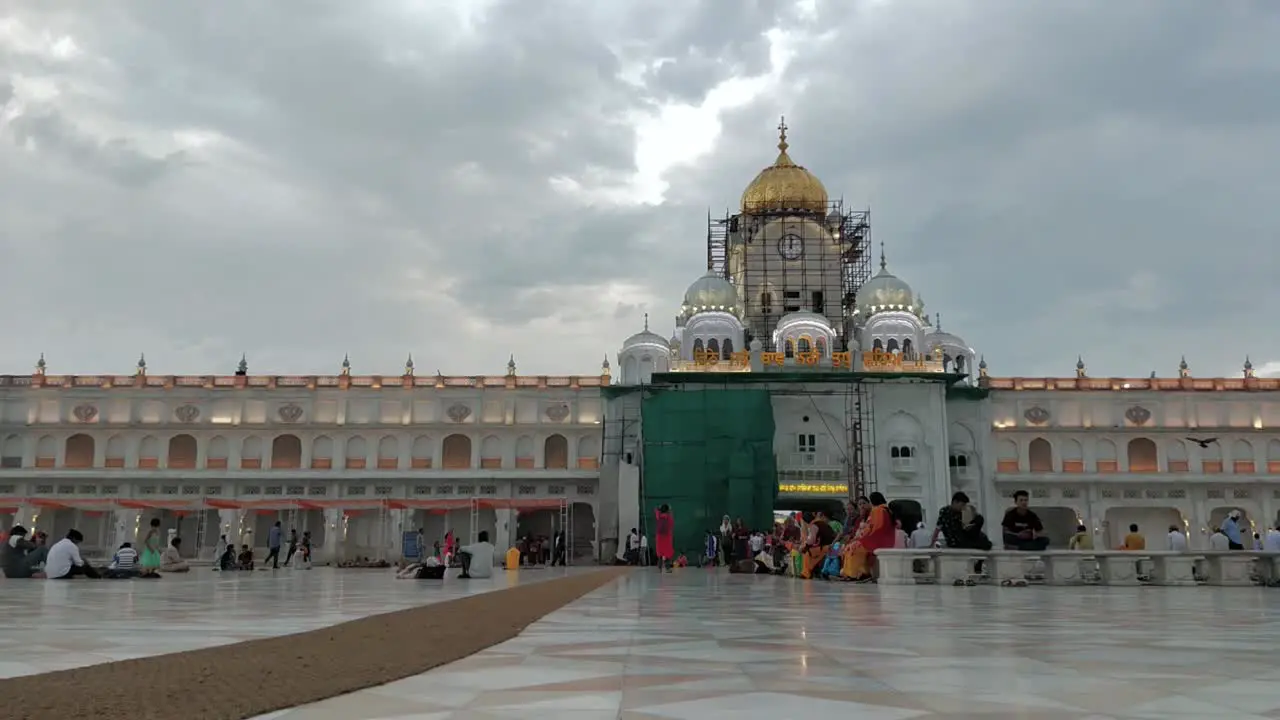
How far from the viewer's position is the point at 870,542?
56.9 feet

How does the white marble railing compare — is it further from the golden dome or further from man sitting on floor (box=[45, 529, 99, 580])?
the golden dome

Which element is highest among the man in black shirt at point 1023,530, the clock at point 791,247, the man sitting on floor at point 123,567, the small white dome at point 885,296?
the clock at point 791,247

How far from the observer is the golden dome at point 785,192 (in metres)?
56.1

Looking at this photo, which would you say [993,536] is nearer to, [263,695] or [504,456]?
[504,456]

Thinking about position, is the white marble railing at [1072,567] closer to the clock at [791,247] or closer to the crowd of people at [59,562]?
the crowd of people at [59,562]

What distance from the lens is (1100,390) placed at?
171 ft

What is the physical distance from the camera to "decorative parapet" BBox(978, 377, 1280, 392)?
5181 centimetres

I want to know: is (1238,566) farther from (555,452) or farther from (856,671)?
(555,452)

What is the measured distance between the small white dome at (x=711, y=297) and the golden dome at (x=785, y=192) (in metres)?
6.37

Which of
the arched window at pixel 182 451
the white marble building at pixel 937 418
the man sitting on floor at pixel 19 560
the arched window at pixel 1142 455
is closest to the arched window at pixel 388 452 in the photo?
the arched window at pixel 182 451

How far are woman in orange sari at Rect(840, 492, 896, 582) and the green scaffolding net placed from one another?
2064 centimetres

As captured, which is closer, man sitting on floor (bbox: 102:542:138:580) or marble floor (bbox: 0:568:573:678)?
marble floor (bbox: 0:568:573:678)

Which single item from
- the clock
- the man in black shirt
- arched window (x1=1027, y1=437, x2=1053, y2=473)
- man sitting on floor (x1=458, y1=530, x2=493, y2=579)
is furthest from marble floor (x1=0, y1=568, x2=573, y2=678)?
arched window (x1=1027, y1=437, x2=1053, y2=473)

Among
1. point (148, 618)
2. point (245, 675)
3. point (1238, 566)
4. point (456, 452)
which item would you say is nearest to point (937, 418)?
point (456, 452)
